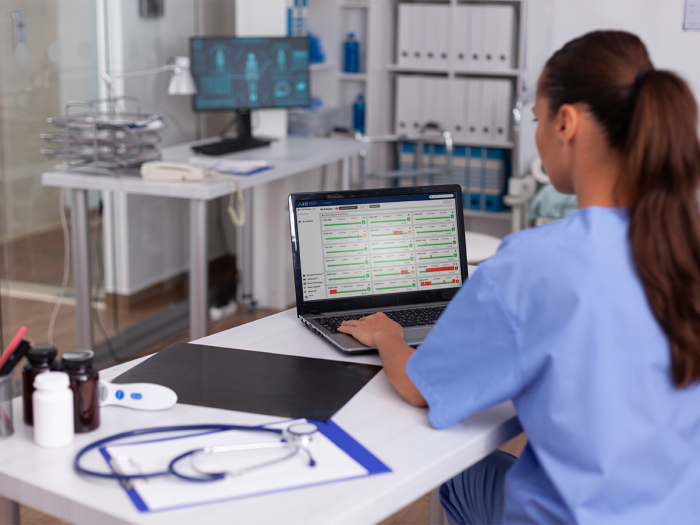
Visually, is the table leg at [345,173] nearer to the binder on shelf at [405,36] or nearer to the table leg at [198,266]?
the binder on shelf at [405,36]

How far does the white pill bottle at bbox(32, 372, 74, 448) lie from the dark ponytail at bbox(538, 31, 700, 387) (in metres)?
0.75

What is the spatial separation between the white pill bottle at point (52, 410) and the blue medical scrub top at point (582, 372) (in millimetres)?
517

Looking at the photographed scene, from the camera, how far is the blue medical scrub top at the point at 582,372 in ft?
3.21

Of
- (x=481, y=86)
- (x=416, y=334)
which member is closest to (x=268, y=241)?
(x=481, y=86)

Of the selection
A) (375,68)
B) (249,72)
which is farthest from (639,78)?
(375,68)

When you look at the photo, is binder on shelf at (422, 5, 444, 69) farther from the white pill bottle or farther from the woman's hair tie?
the white pill bottle

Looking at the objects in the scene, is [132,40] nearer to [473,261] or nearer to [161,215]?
[161,215]

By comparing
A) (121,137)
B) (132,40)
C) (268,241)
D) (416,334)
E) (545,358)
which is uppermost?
(132,40)

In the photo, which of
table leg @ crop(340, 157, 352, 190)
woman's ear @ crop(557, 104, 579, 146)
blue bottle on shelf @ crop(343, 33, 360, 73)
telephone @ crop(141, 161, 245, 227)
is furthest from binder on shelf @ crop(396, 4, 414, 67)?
woman's ear @ crop(557, 104, 579, 146)

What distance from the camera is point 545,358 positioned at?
0.99 metres

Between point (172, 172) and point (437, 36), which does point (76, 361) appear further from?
point (437, 36)

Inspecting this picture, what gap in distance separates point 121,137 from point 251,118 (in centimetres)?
107

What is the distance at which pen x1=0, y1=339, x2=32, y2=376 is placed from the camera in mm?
1010

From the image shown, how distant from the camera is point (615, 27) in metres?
3.78
